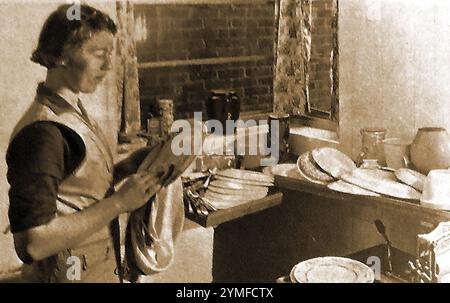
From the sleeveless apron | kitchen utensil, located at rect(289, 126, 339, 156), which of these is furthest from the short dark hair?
kitchen utensil, located at rect(289, 126, 339, 156)

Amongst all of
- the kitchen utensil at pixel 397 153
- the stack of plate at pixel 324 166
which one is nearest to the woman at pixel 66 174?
the stack of plate at pixel 324 166

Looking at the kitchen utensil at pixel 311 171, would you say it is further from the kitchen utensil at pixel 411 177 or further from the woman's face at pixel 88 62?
the woman's face at pixel 88 62

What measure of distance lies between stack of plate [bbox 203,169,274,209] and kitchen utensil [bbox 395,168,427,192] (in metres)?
0.53

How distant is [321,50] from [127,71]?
6.62ft

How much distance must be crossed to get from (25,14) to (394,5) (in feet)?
4.63

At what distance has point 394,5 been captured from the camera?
2.32 meters

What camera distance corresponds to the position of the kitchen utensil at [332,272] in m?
1.64

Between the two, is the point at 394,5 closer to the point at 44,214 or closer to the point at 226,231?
the point at 226,231

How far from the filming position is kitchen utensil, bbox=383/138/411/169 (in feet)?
7.41

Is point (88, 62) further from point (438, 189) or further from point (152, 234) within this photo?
point (438, 189)

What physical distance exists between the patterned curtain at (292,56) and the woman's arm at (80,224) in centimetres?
119

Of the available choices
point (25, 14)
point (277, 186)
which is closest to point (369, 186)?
point (277, 186)
